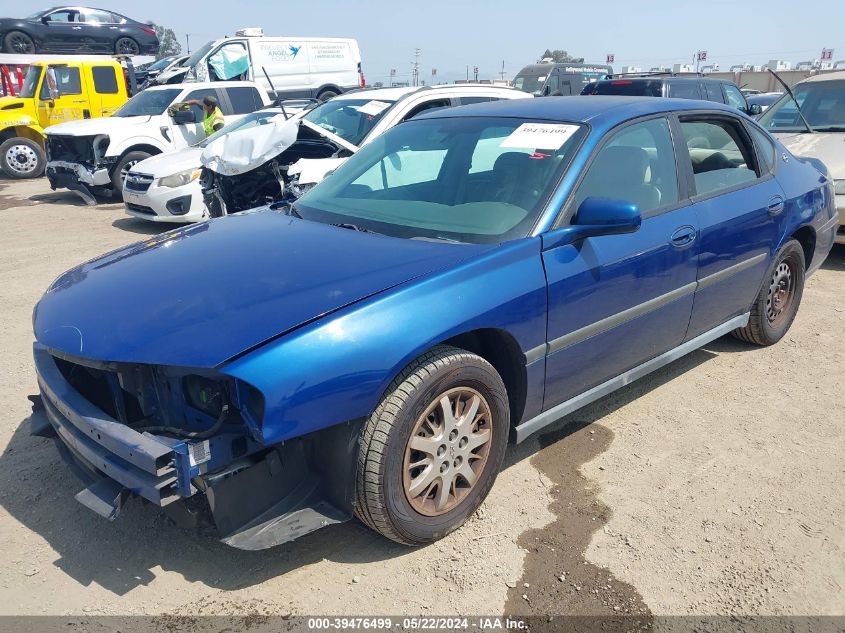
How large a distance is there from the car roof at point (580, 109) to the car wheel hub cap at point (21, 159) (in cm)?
1293

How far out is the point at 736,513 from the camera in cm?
299

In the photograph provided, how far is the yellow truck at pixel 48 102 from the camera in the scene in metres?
13.6

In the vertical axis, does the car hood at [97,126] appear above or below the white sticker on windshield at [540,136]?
below

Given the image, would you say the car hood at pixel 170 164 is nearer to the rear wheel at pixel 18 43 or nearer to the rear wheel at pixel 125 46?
the rear wheel at pixel 18 43

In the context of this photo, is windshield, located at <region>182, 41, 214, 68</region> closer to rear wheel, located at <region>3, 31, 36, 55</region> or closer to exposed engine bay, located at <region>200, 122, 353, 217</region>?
rear wheel, located at <region>3, 31, 36, 55</region>

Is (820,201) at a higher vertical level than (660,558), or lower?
higher

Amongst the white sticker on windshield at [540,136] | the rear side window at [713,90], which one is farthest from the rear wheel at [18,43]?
the white sticker on windshield at [540,136]

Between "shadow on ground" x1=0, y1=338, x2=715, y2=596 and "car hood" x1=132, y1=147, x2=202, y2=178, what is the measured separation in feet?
19.5

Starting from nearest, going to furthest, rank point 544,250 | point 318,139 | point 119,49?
point 544,250, point 318,139, point 119,49

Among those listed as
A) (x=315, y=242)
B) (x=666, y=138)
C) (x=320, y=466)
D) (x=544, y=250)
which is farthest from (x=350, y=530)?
(x=666, y=138)

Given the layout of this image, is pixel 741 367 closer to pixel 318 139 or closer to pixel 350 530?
pixel 350 530

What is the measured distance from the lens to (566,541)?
111 inches

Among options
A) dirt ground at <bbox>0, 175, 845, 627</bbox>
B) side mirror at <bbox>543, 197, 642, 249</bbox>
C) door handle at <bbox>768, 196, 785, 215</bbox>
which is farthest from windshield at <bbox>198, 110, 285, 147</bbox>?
side mirror at <bbox>543, 197, 642, 249</bbox>

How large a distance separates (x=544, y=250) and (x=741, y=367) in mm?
2300
